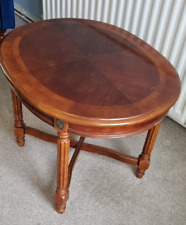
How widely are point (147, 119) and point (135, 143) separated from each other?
71 cm

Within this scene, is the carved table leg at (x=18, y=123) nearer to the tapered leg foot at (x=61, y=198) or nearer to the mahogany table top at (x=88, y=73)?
the mahogany table top at (x=88, y=73)

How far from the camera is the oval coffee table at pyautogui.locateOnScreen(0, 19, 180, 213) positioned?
836mm

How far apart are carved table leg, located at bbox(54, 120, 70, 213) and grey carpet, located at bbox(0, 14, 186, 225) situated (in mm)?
92

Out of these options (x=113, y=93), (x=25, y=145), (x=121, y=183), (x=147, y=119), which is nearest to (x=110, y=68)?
(x=113, y=93)

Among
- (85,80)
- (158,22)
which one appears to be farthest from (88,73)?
(158,22)

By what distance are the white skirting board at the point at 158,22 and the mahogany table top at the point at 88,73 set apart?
0.27 meters

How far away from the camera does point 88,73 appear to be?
3.19ft

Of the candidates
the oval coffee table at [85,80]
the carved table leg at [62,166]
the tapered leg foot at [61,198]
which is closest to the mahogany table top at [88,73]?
the oval coffee table at [85,80]

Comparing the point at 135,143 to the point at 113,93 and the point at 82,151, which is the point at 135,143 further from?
the point at 113,93

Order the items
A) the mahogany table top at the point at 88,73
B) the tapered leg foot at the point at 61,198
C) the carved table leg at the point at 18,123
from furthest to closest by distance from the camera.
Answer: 1. the carved table leg at the point at 18,123
2. the tapered leg foot at the point at 61,198
3. the mahogany table top at the point at 88,73

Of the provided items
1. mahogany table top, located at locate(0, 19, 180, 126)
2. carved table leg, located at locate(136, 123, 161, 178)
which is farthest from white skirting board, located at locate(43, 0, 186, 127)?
carved table leg, located at locate(136, 123, 161, 178)

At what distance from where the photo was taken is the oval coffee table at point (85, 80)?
0.84 m

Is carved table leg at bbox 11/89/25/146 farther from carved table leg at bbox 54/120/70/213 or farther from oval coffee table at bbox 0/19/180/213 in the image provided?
carved table leg at bbox 54/120/70/213

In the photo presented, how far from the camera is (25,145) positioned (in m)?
1.46
